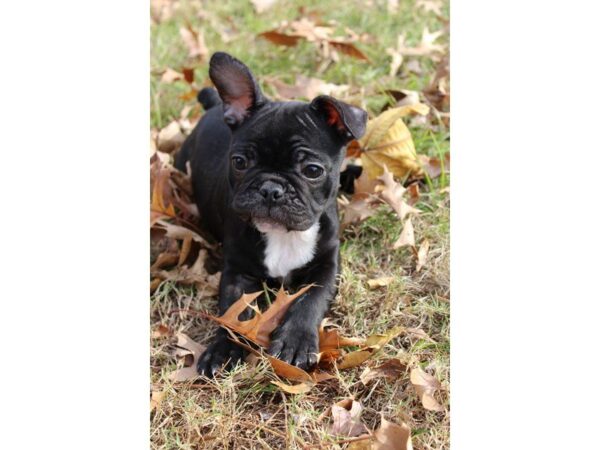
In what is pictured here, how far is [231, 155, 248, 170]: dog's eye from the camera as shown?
2.88 m

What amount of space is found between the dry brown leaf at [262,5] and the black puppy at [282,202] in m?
2.49

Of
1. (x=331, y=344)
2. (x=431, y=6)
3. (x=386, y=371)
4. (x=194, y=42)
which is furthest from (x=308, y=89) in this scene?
(x=386, y=371)

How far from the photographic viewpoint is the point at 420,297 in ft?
10.2

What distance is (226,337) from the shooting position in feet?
9.37

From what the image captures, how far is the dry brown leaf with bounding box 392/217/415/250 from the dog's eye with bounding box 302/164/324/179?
0.65m

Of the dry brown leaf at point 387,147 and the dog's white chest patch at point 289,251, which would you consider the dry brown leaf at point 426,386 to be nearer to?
the dog's white chest patch at point 289,251

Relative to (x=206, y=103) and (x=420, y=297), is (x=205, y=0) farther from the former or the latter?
(x=420, y=297)

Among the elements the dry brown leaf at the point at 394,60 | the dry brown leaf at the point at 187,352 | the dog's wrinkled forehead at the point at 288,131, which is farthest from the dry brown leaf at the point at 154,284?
the dry brown leaf at the point at 394,60

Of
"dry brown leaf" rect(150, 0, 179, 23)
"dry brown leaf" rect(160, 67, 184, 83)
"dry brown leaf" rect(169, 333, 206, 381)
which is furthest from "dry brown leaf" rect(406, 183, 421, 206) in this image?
"dry brown leaf" rect(150, 0, 179, 23)

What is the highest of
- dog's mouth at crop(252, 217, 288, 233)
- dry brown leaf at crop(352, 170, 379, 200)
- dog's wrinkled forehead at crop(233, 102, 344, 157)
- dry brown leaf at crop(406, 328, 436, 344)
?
dog's wrinkled forehead at crop(233, 102, 344, 157)

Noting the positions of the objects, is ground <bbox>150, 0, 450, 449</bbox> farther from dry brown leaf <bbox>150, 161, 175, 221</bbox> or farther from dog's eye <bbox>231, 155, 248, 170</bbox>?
dog's eye <bbox>231, 155, 248, 170</bbox>

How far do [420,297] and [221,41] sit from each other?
2709 mm

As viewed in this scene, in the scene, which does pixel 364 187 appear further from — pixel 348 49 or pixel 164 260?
pixel 348 49

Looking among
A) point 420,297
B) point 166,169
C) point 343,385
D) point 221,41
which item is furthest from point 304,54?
point 343,385
